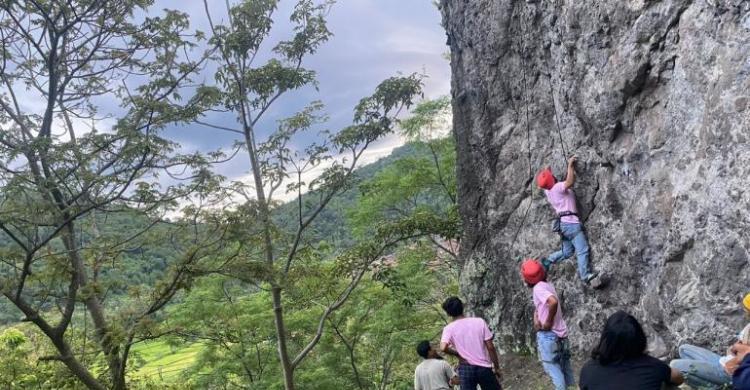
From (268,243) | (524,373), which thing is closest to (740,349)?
(524,373)

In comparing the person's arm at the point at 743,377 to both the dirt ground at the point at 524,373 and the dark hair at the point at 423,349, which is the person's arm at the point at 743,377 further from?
the dirt ground at the point at 524,373

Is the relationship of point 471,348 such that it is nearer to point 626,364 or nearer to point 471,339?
point 471,339

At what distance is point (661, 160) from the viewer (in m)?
6.44

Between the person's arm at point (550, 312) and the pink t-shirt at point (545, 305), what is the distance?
22 millimetres

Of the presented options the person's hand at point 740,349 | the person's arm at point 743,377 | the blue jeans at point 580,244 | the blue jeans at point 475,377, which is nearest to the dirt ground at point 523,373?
the blue jeans at point 580,244

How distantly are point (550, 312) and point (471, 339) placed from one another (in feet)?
2.86

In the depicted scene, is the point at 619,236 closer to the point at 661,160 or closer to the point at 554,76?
the point at 661,160

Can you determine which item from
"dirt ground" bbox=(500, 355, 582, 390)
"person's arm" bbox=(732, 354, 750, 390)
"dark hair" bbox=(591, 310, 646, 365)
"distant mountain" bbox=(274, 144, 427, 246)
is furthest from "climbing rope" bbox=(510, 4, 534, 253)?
"dark hair" bbox=(591, 310, 646, 365)

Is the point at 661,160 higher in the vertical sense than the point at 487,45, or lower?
lower

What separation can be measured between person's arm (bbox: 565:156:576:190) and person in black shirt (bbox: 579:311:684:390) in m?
5.07

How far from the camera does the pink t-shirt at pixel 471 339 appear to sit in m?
5.37

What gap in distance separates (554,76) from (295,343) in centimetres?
1191

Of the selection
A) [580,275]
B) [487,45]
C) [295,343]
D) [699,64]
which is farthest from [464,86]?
[295,343]

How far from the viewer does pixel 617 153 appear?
7301 millimetres
